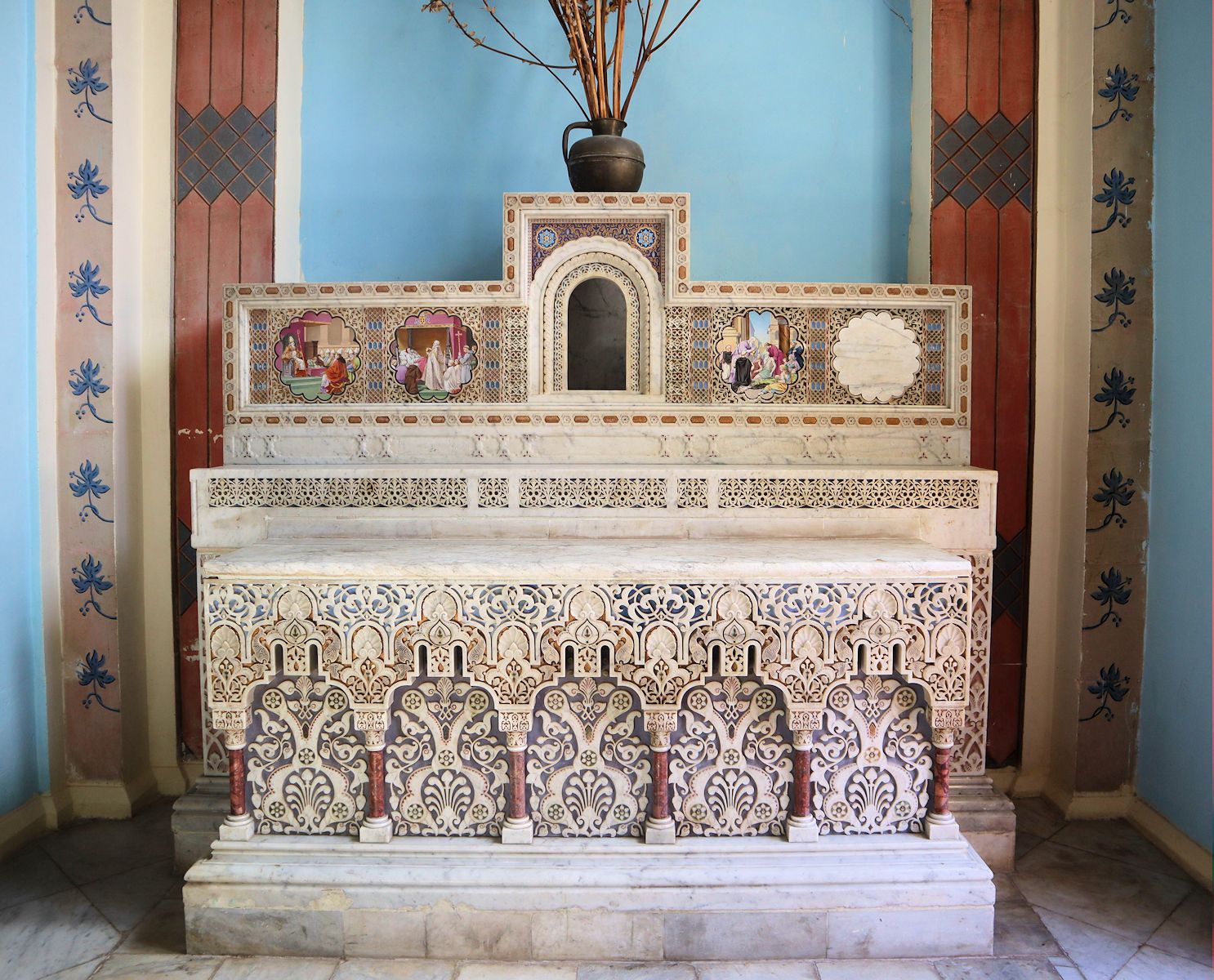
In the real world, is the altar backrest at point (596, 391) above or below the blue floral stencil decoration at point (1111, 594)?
above

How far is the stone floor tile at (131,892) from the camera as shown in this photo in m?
2.32

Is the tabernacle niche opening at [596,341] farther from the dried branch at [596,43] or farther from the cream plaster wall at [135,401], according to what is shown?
the cream plaster wall at [135,401]

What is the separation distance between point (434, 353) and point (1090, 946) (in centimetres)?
263

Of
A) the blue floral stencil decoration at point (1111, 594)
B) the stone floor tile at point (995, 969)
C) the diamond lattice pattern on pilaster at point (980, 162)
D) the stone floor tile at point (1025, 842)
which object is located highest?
the diamond lattice pattern on pilaster at point (980, 162)

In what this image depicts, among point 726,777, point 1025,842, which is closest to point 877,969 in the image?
point 726,777

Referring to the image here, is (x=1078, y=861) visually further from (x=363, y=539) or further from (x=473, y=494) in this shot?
(x=363, y=539)

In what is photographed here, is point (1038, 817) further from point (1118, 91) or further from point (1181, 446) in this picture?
point (1118, 91)

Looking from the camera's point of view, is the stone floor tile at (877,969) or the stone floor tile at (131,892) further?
the stone floor tile at (131,892)

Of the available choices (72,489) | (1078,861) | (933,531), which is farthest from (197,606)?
(1078,861)

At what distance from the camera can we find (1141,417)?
282 cm

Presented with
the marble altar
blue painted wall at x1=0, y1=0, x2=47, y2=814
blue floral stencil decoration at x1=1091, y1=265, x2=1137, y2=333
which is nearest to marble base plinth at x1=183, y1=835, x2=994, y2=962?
the marble altar

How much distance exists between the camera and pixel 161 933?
2.25m

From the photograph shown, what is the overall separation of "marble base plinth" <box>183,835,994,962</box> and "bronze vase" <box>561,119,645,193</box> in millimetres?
2133

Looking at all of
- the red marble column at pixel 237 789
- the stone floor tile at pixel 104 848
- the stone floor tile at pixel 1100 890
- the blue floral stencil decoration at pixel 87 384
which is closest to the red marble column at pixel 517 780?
the red marble column at pixel 237 789
